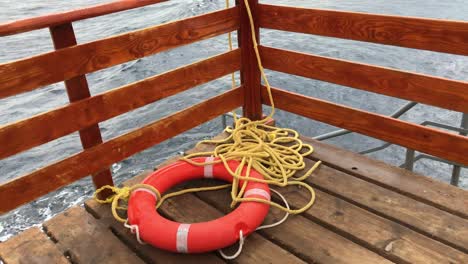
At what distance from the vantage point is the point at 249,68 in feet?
10.7

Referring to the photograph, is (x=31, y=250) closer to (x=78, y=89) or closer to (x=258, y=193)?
(x=78, y=89)

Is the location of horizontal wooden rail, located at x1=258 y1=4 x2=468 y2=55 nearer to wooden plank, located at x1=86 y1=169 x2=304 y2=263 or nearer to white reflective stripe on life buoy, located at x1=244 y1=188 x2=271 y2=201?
white reflective stripe on life buoy, located at x1=244 y1=188 x2=271 y2=201

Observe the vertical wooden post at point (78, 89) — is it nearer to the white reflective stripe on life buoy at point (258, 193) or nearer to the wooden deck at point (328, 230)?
the wooden deck at point (328, 230)

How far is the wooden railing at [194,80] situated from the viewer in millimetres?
2107

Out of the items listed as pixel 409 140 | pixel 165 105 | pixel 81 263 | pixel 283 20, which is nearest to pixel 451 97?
pixel 409 140

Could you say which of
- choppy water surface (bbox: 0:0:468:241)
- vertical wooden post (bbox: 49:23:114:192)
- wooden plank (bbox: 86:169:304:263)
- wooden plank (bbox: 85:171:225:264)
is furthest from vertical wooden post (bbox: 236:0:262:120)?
choppy water surface (bbox: 0:0:468:241)

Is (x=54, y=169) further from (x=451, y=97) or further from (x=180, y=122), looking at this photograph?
(x=451, y=97)

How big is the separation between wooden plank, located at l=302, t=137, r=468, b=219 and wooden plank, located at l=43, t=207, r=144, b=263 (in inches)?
59.3

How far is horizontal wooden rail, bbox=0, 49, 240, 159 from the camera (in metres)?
2.08

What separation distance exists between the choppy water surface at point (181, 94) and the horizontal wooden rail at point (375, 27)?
13.2 ft

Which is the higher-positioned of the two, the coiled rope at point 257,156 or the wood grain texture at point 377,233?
the coiled rope at point 257,156

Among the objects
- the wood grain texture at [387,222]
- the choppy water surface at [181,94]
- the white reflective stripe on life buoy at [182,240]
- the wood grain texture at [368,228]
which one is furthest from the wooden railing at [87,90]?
the choppy water surface at [181,94]

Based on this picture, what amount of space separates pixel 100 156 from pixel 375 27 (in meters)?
1.89

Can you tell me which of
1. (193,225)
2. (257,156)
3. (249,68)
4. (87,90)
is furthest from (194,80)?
(193,225)
